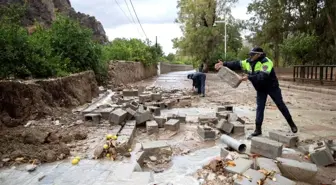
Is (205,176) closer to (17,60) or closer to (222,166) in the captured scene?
(222,166)

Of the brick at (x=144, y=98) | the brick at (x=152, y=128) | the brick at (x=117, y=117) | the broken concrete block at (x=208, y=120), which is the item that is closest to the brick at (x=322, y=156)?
the broken concrete block at (x=208, y=120)

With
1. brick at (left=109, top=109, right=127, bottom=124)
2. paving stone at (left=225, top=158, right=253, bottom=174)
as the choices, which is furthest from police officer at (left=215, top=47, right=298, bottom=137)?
brick at (left=109, top=109, right=127, bottom=124)

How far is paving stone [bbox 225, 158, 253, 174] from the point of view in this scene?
3.61 m

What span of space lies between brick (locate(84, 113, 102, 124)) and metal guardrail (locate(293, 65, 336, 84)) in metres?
13.0

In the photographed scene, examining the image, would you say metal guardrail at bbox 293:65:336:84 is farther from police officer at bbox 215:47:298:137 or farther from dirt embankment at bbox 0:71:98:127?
dirt embankment at bbox 0:71:98:127

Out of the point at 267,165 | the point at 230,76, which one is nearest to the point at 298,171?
the point at 267,165

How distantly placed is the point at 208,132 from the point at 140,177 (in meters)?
2.43

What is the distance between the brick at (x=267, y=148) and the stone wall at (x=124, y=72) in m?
10.7

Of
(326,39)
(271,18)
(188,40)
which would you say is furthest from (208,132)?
(188,40)

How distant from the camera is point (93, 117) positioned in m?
6.29

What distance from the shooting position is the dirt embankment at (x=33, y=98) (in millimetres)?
5512

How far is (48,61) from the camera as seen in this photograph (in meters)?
7.84

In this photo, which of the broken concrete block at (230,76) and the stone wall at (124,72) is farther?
the stone wall at (124,72)

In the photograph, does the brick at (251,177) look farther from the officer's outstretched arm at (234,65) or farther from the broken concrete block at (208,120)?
the broken concrete block at (208,120)
